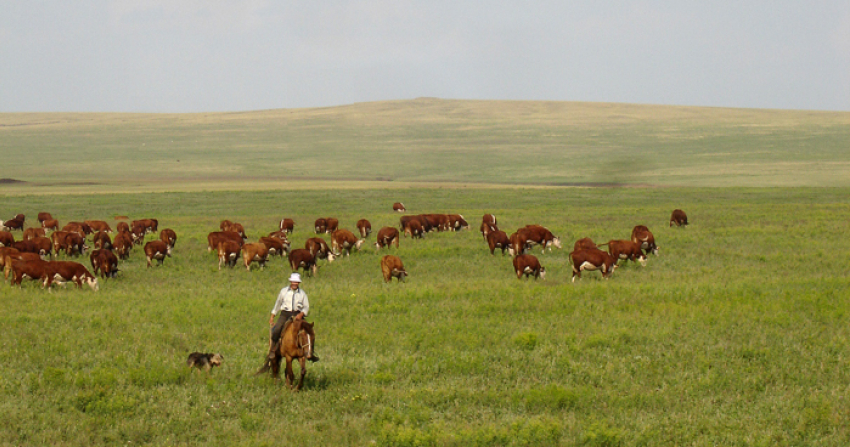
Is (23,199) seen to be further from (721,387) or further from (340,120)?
(340,120)

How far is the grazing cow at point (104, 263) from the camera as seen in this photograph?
20.6 meters

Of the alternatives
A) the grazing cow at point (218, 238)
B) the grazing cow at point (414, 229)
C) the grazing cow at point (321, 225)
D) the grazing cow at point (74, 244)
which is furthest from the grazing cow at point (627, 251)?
the grazing cow at point (74, 244)

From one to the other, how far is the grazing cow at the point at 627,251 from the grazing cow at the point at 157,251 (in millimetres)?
12737

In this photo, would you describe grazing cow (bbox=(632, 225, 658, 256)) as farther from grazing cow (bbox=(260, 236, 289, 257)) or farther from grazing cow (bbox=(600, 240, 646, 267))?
grazing cow (bbox=(260, 236, 289, 257))

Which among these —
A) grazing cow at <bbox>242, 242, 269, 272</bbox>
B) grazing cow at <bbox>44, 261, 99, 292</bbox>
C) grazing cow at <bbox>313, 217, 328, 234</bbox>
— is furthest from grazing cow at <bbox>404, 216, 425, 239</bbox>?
grazing cow at <bbox>44, 261, 99, 292</bbox>

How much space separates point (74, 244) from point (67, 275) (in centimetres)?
623

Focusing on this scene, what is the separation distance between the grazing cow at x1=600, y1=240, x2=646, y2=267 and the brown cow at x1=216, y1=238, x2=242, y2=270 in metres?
10.5

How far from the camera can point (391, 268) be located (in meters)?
20.2

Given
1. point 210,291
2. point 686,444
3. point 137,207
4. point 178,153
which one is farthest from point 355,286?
point 178,153

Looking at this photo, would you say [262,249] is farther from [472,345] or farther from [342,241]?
[472,345]

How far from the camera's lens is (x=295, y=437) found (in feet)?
31.2

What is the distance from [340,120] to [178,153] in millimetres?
41224

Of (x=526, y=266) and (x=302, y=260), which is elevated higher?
(x=526, y=266)

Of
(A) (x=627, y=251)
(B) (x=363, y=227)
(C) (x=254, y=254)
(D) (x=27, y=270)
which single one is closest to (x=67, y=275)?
(D) (x=27, y=270)
